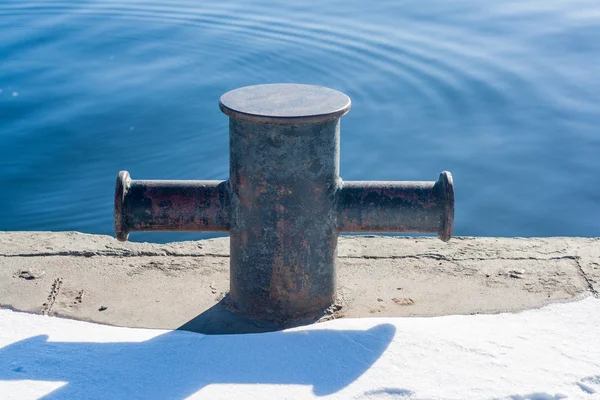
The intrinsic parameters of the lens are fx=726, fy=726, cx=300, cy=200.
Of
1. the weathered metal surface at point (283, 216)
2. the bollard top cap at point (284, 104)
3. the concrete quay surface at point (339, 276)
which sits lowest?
the concrete quay surface at point (339, 276)

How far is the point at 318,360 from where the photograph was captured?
2.96 metres

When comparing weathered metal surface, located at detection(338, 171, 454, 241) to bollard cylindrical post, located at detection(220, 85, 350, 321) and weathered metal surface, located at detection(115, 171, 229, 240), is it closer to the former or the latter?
bollard cylindrical post, located at detection(220, 85, 350, 321)

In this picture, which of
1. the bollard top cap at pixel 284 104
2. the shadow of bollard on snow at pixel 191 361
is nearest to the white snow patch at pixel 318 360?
the shadow of bollard on snow at pixel 191 361

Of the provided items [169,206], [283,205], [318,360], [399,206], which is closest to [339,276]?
[399,206]

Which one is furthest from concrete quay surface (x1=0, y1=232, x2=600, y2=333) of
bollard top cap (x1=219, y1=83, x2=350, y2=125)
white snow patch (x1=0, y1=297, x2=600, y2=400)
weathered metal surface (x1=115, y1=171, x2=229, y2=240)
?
bollard top cap (x1=219, y1=83, x2=350, y2=125)

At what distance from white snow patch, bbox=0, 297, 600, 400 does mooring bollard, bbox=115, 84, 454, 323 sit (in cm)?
29

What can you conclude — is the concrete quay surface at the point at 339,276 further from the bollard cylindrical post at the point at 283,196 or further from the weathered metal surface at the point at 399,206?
the weathered metal surface at the point at 399,206

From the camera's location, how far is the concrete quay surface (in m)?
3.54

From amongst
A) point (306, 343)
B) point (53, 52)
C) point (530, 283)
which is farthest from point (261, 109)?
point (53, 52)

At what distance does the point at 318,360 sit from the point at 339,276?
0.99m

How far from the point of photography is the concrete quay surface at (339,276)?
3535 millimetres

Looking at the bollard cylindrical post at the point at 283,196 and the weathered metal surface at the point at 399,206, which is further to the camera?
the weathered metal surface at the point at 399,206

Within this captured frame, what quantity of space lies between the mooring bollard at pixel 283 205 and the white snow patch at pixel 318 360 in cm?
29

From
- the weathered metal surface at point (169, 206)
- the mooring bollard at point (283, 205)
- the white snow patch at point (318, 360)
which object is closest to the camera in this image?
the white snow patch at point (318, 360)
